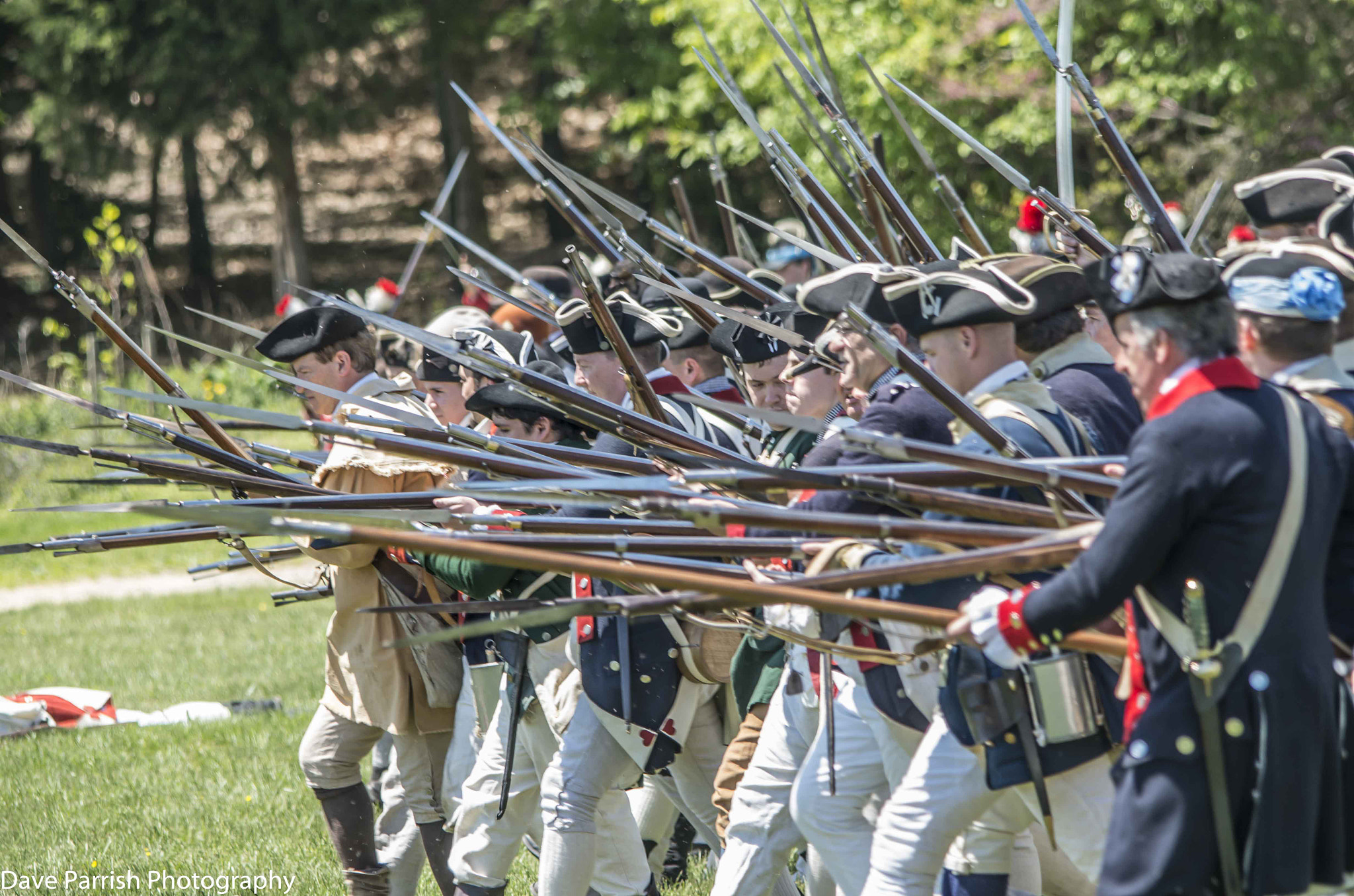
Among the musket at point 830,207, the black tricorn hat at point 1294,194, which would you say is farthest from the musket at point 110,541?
the black tricorn hat at point 1294,194

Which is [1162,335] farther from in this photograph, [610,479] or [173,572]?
[173,572]

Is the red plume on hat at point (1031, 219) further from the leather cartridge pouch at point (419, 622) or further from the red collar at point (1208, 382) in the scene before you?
the red collar at point (1208, 382)

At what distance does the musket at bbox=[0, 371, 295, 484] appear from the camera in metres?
4.16

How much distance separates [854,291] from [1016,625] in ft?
3.95

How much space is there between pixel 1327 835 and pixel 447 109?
80.2 feet

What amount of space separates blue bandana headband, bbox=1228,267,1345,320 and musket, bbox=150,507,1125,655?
24.6 inches

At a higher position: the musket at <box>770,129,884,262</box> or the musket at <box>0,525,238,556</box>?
the musket at <box>770,129,884,262</box>

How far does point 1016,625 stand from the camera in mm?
2746

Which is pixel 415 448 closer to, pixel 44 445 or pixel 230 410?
pixel 230 410

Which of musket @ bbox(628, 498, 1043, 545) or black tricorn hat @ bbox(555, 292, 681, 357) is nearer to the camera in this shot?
musket @ bbox(628, 498, 1043, 545)

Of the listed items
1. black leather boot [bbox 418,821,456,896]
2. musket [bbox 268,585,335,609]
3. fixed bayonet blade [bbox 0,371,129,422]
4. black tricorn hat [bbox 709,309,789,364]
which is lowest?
black leather boot [bbox 418,821,456,896]

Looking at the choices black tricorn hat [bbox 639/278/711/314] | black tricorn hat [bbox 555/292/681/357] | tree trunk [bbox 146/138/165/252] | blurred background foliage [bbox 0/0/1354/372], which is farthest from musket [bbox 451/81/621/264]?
tree trunk [bbox 146/138/165/252]

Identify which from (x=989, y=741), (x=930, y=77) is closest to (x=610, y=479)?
(x=989, y=741)

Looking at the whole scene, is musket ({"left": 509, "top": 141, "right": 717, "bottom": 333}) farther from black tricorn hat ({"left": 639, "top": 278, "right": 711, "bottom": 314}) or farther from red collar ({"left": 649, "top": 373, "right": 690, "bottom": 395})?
red collar ({"left": 649, "top": 373, "right": 690, "bottom": 395})
